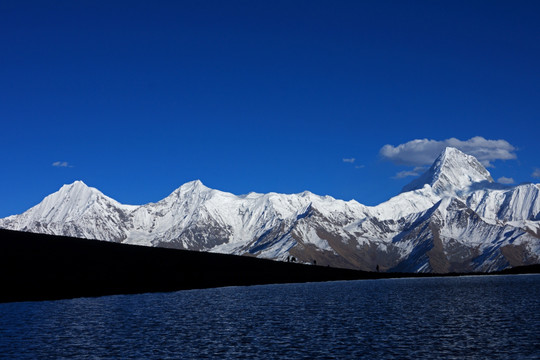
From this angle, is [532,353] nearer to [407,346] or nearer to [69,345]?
[407,346]

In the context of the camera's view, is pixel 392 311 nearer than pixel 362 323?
No

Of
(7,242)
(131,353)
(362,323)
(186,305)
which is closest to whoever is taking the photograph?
(131,353)

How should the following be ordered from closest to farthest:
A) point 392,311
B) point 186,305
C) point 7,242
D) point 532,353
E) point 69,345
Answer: point 532,353, point 69,345, point 392,311, point 186,305, point 7,242

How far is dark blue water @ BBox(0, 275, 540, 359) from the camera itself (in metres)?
62.9

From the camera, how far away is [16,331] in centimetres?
8012

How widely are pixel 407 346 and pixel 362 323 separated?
903 inches

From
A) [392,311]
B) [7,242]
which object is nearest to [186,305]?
[392,311]

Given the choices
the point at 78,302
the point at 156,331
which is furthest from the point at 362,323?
the point at 78,302

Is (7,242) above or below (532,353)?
above

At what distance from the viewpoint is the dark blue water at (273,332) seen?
62906mm

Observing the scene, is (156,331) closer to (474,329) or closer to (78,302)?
(474,329)

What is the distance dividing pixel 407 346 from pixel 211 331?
26.8 meters

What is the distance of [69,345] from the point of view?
69500 mm

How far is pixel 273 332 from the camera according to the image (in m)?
79.5
